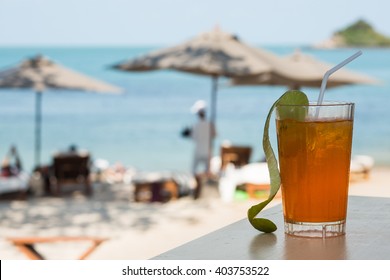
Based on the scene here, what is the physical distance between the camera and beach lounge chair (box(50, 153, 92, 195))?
930 centimetres

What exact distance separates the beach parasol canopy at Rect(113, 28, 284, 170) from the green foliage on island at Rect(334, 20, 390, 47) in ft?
132

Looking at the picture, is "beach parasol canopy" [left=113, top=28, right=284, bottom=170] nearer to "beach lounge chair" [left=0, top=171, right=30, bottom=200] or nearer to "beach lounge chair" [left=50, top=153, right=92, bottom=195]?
"beach lounge chair" [left=50, top=153, right=92, bottom=195]

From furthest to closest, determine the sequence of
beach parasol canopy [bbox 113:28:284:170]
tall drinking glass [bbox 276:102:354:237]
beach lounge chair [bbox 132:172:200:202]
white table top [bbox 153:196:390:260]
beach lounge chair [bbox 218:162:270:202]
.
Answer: beach parasol canopy [bbox 113:28:284:170] → beach lounge chair [bbox 132:172:200:202] → beach lounge chair [bbox 218:162:270:202] → tall drinking glass [bbox 276:102:354:237] → white table top [bbox 153:196:390:260]

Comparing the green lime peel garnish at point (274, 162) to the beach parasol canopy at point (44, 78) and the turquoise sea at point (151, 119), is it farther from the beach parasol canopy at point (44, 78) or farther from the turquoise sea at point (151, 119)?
the turquoise sea at point (151, 119)

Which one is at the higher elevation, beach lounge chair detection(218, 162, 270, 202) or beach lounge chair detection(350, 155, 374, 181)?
beach lounge chair detection(218, 162, 270, 202)

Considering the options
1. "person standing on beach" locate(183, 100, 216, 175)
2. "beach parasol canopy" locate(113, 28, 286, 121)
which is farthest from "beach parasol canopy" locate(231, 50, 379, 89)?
"person standing on beach" locate(183, 100, 216, 175)

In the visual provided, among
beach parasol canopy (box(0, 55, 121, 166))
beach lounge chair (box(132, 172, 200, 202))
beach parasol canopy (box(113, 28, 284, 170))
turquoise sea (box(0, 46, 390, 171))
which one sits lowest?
turquoise sea (box(0, 46, 390, 171))

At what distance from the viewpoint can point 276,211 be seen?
4.66ft

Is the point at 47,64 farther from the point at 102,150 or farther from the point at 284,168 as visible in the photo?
the point at 102,150

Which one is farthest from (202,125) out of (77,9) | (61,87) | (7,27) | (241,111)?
(7,27)

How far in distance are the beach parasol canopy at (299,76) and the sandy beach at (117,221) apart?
1.41m

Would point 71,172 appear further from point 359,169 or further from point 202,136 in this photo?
point 359,169

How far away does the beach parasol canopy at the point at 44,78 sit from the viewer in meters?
10.1

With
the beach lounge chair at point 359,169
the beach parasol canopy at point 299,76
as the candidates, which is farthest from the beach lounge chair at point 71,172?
the beach lounge chair at point 359,169
